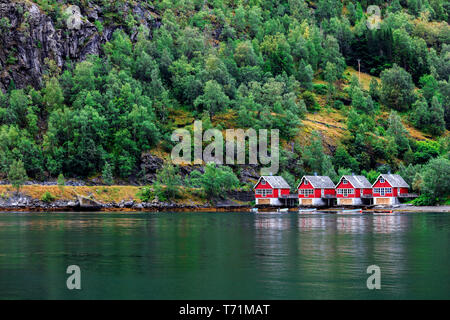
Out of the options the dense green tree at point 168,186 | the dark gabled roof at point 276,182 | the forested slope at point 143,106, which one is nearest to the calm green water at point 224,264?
the dense green tree at point 168,186

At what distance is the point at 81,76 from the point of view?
16650cm

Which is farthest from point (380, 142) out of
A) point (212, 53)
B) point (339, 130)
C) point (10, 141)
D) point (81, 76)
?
point (10, 141)

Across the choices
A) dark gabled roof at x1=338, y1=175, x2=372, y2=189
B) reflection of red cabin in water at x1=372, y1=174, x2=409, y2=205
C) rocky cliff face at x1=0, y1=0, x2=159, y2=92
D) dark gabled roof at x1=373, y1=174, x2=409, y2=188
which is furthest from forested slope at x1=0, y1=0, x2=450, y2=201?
dark gabled roof at x1=338, y1=175, x2=372, y2=189

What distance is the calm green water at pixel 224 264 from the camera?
3131cm

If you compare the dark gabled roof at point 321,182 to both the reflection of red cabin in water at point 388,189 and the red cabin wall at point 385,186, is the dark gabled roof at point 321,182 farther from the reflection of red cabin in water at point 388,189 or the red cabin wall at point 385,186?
the reflection of red cabin in water at point 388,189

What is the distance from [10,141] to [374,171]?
291 ft

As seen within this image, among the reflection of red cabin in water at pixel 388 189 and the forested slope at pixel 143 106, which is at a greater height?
the forested slope at pixel 143 106

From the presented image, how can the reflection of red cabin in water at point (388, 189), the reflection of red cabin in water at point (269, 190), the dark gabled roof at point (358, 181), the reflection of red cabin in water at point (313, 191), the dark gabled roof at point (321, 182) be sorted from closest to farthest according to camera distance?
the reflection of red cabin in water at point (388, 189), the dark gabled roof at point (358, 181), the reflection of red cabin in water at point (313, 191), the dark gabled roof at point (321, 182), the reflection of red cabin in water at point (269, 190)

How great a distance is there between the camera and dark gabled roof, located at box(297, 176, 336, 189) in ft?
441

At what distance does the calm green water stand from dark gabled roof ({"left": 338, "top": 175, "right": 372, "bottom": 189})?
2671 inches

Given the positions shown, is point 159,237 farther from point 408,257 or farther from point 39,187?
point 39,187

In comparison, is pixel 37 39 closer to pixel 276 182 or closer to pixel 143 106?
pixel 143 106

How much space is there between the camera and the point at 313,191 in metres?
134
